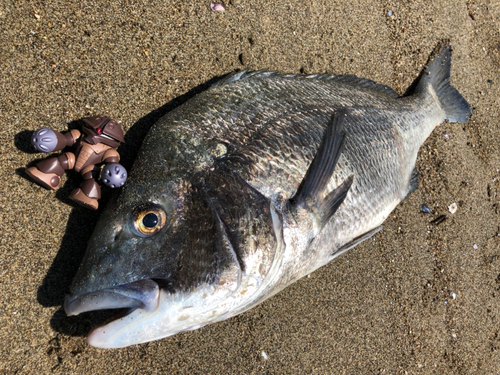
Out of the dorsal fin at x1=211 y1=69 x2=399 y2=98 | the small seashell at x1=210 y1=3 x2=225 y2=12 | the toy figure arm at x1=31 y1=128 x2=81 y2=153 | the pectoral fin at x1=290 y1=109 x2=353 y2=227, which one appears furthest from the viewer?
the small seashell at x1=210 y1=3 x2=225 y2=12

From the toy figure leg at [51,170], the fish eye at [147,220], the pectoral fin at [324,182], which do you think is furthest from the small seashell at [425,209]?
the toy figure leg at [51,170]

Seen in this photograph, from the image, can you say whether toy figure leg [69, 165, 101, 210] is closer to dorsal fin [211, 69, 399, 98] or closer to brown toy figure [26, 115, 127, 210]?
brown toy figure [26, 115, 127, 210]

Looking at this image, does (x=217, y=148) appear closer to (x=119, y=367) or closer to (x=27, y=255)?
(x=27, y=255)

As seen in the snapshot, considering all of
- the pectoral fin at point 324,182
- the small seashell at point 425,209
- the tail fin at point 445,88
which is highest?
the tail fin at point 445,88

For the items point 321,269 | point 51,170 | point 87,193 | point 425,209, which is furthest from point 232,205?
point 425,209

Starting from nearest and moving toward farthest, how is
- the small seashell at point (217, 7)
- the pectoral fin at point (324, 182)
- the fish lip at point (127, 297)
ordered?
the fish lip at point (127, 297) < the pectoral fin at point (324, 182) < the small seashell at point (217, 7)

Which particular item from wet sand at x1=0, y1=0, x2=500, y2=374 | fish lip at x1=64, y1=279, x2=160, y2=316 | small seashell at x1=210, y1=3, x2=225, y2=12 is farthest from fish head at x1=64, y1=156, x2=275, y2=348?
small seashell at x1=210, y1=3, x2=225, y2=12

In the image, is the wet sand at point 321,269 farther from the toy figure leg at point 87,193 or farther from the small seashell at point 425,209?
the toy figure leg at point 87,193
